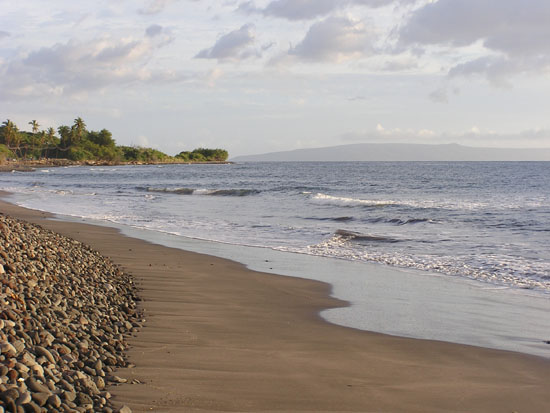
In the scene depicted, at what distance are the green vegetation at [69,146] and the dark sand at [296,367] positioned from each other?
384 feet

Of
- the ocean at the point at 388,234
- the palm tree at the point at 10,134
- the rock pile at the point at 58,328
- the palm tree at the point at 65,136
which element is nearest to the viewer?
the rock pile at the point at 58,328

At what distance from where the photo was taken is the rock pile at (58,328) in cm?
381

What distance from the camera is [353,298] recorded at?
30.1 ft

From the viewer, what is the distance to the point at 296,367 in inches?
218

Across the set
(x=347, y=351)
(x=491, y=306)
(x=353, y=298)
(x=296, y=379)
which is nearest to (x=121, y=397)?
(x=296, y=379)

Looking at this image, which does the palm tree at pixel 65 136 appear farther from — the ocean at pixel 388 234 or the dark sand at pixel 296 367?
the dark sand at pixel 296 367

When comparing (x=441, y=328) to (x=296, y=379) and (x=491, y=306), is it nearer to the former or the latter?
(x=491, y=306)

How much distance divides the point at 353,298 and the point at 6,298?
5239 mm

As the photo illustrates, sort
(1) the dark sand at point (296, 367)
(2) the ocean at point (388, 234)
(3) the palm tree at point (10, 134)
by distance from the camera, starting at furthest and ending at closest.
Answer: (3) the palm tree at point (10, 134)
(2) the ocean at point (388, 234)
(1) the dark sand at point (296, 367)

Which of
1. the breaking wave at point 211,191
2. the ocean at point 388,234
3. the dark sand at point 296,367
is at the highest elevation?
the breaking wave at point 211,191

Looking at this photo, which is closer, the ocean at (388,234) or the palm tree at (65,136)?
the ocean at (388,234)

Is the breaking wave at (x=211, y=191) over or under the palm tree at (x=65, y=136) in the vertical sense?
under

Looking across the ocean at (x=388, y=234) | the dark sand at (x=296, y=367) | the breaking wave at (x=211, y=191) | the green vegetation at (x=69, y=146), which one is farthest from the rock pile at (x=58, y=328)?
the green vegetation at (x=69, y=146)

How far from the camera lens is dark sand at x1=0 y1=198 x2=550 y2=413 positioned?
4.67 meters
